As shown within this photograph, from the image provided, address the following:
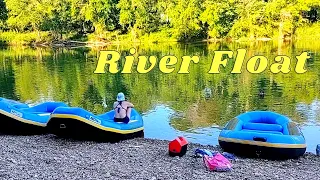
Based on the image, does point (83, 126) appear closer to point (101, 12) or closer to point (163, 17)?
point (101, 12)

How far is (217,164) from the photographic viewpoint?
871 centimetres

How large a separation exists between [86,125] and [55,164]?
7.00 feet

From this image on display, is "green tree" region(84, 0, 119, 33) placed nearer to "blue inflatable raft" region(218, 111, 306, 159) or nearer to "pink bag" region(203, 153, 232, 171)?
"blue inflatable raft" region(218, 111, 306, 159)

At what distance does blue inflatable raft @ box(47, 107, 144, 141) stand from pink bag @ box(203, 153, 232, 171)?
11.0 ft

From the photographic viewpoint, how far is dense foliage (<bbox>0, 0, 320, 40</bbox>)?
56.1 metres

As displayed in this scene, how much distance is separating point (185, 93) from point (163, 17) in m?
44.7

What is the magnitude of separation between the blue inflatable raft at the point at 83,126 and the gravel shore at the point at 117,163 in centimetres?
26

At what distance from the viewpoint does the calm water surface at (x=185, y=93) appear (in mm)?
15185

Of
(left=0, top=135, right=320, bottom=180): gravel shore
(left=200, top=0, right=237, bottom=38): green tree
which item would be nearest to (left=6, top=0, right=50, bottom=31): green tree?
(left=200, top=0, right=237, bottom=38): green tree

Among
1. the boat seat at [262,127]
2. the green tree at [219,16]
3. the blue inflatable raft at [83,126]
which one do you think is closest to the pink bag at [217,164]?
the boat seat at [262,127]

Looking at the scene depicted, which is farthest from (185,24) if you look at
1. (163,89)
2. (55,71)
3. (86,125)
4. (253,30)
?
(86,125)

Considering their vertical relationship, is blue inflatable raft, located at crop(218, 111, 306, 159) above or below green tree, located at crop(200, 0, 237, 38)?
below

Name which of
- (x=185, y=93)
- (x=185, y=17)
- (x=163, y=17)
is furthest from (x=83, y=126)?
(x=163, y=17)

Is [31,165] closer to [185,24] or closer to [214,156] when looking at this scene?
[214,156]
